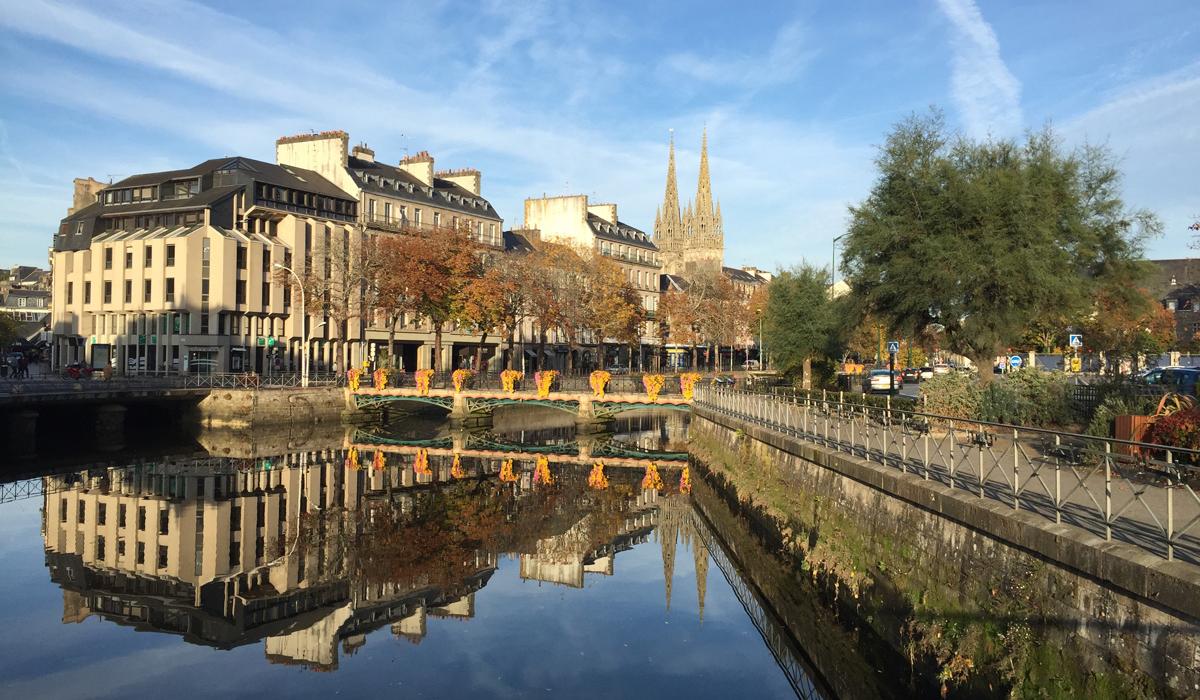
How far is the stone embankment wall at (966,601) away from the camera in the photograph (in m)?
8.70

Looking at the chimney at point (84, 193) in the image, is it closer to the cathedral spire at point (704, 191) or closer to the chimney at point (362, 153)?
the chimney at point (362, 153)

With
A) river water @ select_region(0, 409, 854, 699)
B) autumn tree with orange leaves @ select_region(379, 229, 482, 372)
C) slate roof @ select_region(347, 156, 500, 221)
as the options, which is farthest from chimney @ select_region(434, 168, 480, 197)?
river water @ select_region(0, 409, 854, 699)

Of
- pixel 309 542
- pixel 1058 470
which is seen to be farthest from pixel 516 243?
pixel 1058 470

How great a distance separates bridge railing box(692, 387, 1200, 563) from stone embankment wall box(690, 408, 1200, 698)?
646 mm

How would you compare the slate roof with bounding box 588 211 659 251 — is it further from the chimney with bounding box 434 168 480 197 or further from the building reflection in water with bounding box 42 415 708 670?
the building reflection in water with bounding box 42 415 708 670

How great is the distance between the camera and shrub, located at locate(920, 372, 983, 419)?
23.7 meters

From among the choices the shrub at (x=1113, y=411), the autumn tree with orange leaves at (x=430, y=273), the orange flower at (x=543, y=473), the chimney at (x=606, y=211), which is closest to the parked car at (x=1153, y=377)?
the shrub at (x=1113, y=411)

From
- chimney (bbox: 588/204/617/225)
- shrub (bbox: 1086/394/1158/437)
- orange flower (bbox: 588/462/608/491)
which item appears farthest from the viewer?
chimney (bbox: 588/204/617/225)

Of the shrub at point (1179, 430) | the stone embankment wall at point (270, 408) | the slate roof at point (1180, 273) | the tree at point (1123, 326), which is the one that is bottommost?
the stone embankment wall at point (270, 408)

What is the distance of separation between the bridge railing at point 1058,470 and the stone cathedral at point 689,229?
138 metres

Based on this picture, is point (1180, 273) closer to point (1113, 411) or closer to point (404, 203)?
point (404, 203)

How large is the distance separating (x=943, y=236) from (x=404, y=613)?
2111 cm

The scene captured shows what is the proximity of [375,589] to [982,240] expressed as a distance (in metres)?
21.5

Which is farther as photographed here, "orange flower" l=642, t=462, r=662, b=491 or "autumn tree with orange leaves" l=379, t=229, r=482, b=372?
"autumn tree with orange leaves" l=379, t=229, r=482, b=372
